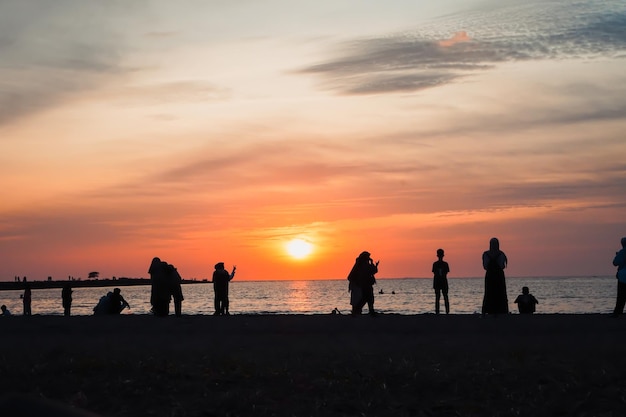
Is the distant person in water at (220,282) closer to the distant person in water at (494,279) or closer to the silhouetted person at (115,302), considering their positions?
the silhouetted person at (115,302)

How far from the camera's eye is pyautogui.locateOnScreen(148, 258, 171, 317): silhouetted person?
28.1m

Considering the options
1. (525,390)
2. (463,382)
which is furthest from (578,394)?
(463,382)

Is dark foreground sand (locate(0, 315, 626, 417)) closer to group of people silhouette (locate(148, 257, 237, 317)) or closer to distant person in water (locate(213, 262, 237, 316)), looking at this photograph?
group of people silhouette (locate(148, 257, 237, 317))

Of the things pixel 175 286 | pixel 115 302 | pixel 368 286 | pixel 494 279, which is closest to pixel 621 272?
pixel 494 279

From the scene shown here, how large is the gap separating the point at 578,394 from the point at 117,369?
6509mm

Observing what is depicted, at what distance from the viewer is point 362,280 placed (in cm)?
2683

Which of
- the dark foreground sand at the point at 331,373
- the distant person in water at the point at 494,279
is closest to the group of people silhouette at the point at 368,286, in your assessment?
the distant person in water at the point at 494,279

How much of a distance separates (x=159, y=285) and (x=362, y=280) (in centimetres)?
679

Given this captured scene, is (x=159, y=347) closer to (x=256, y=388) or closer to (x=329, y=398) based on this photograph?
(x=256, y=388)

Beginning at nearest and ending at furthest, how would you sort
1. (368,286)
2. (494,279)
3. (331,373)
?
(331,373) < (494,279) < (368,286)

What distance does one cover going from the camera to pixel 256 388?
36.5 feet

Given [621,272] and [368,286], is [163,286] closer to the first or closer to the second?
[368,286]

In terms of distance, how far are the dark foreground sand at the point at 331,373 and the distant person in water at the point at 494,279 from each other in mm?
4730

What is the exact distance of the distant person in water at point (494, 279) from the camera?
23.0 meters
